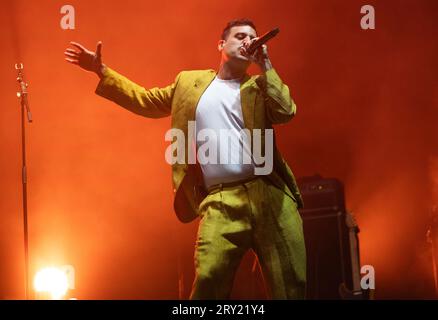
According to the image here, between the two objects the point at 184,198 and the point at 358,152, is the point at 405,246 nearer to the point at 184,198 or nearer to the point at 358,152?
the point at 358,152

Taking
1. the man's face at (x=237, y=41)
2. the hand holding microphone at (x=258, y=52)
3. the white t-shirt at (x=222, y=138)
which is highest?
the man's face at (x=237, y=41)

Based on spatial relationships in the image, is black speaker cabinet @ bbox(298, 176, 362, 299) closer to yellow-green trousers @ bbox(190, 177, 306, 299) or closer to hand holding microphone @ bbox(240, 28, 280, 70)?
yellow-green trousers @ bbox(190, 177, 306, 299)

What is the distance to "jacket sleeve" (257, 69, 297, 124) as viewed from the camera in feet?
9.94

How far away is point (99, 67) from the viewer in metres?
3.35

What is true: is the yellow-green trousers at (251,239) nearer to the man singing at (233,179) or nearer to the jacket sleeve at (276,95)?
the man singing at (233,179)

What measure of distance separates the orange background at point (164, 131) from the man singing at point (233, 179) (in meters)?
2.75

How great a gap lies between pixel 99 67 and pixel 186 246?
3.21 m

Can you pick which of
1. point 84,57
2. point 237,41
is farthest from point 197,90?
point 84,57

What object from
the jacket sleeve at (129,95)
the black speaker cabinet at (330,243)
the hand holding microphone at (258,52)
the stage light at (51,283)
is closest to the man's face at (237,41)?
the hand holding microphone at (258,52)

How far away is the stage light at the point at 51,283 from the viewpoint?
5.71m

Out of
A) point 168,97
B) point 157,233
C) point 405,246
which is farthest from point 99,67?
point 405,246

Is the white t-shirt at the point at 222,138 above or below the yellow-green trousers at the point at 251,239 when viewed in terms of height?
above

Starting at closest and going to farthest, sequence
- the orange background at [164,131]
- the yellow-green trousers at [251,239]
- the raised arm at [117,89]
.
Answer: the yellow-green trousers at [251,239]
the raised arm at [117,89]
the orange background at [164,131]

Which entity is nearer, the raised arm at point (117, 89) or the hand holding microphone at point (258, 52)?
the hand holding microphone at point (258, 52)
